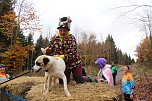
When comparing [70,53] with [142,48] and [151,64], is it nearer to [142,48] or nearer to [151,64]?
[151,64]

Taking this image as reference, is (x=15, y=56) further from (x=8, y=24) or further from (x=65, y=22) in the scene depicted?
(x=65, y=22)

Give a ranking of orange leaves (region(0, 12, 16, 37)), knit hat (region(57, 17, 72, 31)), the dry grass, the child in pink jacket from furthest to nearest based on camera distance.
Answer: orange leaves (region(0, 12, 16, 37))
the child in pink jacket
knit hat (region(57, 17, 72, 31))
the dry grass

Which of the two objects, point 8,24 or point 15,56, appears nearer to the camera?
point 8,24

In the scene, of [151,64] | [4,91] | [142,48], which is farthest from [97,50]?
[4,91]

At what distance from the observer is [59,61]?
4430 mm

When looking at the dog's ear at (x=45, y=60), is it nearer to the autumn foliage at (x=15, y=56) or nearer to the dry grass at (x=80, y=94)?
the dry grass at (x=80, y=94)

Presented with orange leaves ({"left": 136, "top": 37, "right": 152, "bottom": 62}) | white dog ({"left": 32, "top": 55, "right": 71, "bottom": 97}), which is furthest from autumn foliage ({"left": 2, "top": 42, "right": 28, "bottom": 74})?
white dog ({"left": 32, "top": 55, "right": 71, "bottom": 97})

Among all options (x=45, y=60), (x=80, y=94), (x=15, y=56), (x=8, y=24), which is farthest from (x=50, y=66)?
(x=15, y=56)

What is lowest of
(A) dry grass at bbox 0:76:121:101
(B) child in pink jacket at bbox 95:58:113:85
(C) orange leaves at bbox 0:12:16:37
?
(A) dry grass at bbox 0:76:121:101

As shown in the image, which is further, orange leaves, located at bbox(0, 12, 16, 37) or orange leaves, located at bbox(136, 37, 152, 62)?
orange leaves, located at bbox(136, 37, 152, 62)

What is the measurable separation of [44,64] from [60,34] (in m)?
1.12

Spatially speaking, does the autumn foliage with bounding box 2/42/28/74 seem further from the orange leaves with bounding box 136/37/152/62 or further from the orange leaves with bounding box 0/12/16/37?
the orange leaves with bounding box 136/37/152/62

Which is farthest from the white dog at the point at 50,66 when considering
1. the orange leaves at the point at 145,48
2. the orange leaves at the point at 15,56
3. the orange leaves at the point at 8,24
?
the orange leaves at the point at 145,48

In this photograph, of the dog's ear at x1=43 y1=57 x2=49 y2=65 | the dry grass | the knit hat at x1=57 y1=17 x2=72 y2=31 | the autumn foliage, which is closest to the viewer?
the dry grass
